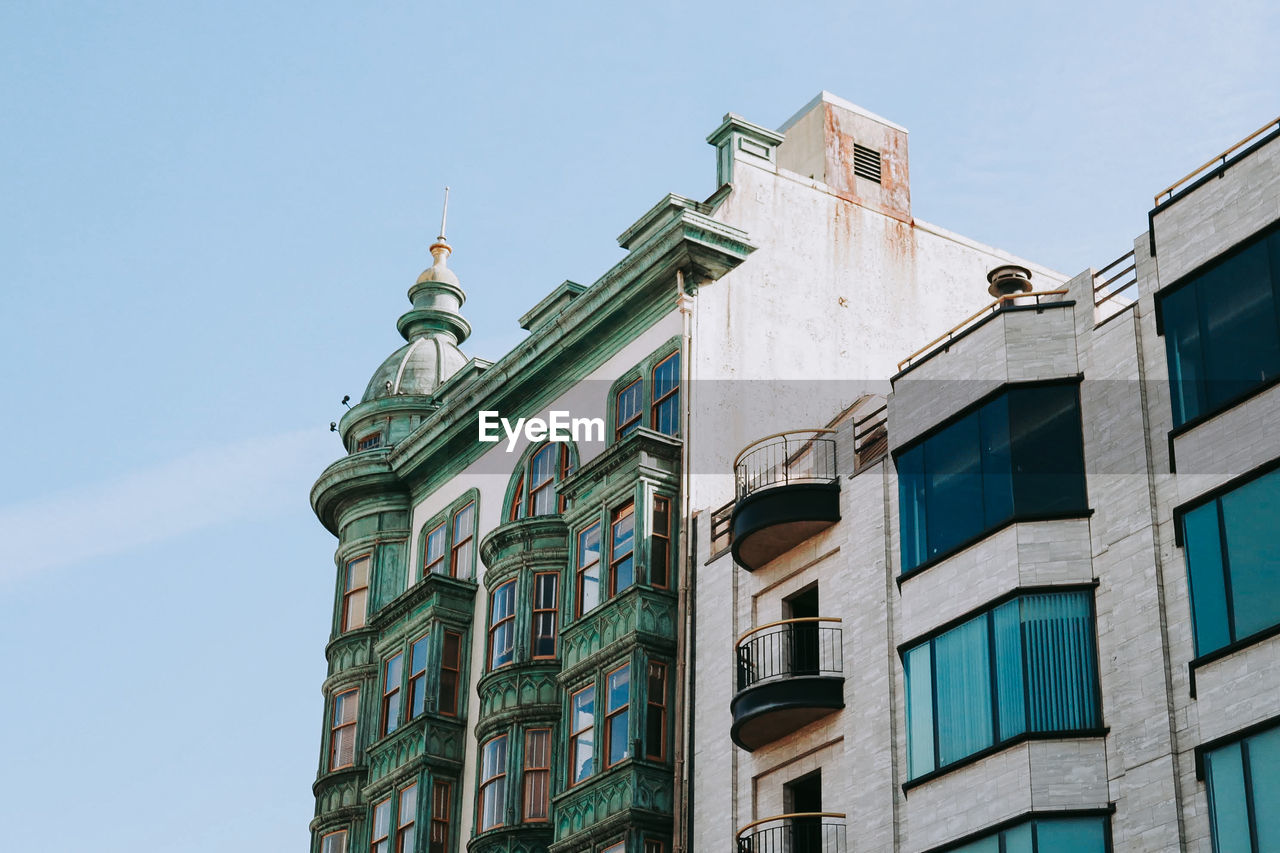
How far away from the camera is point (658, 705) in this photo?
41094mm

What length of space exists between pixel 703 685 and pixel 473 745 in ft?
26.0

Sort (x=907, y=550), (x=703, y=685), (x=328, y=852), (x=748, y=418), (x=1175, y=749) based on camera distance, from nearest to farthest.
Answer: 1. (x=1175, y=749)
2. (x=907, y=550)
3. (x=703, y=685)
4. (x=748, y=418)
5. (x=328, y=852)

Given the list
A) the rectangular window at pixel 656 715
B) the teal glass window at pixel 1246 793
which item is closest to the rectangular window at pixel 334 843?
the rectangular window at pixel 656 715

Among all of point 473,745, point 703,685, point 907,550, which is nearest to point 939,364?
point 907,550

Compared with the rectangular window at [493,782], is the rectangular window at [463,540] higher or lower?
higher

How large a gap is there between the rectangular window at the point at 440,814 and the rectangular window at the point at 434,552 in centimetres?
628

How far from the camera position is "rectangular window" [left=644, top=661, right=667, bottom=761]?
40656 mm

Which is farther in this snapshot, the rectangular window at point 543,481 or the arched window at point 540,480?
the rectangular window at point 543,481

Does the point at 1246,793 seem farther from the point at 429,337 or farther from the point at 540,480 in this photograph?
the point at 429,337

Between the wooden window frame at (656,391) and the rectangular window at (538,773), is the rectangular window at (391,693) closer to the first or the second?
the rectangular window at (538,773)

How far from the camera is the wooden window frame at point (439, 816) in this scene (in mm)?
45750

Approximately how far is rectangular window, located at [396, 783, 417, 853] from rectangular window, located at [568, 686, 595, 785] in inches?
222

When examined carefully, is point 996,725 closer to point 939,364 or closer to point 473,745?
point 939,364

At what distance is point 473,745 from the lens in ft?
152
